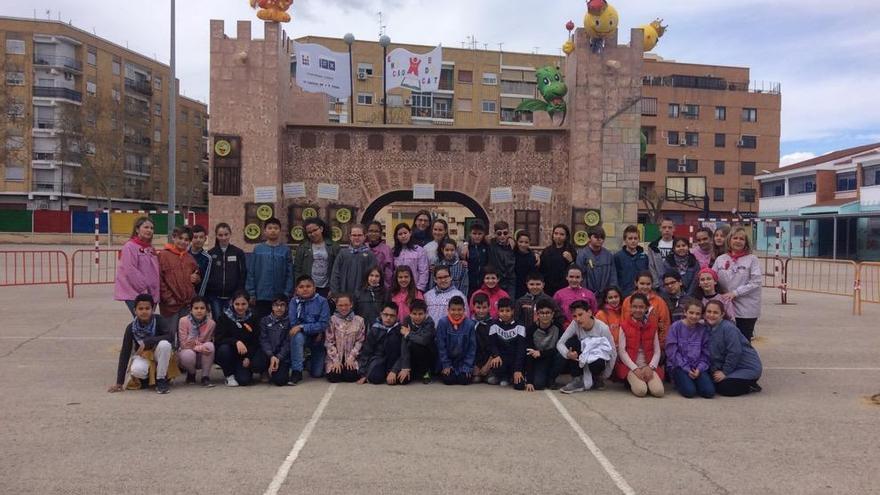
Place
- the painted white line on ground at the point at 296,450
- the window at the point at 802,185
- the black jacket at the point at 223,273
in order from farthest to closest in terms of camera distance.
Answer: the window at the point at 802,185, the black jacket at the point at 223,273, the painted white line on ground at the point at 296,450

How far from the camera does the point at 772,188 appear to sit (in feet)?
146

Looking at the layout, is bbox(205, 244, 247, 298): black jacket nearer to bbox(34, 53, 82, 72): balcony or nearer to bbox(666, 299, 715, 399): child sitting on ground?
bbox(666, 299, 715, 399): child sitting on ground

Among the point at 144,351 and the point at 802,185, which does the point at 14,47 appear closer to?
the point at 144,351

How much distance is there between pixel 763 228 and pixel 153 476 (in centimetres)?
4518

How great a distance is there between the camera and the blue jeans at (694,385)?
642cm

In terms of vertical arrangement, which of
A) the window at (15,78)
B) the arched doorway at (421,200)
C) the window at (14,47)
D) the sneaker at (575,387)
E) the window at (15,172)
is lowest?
the sneaker at (575,387)

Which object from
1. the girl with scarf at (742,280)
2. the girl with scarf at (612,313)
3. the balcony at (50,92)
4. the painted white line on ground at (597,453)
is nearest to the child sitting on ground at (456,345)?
the painted white line on ground at (597,453)

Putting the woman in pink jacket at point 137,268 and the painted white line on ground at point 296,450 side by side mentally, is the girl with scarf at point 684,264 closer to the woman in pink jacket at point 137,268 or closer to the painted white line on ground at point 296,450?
the painted white line on ground at point 296,450

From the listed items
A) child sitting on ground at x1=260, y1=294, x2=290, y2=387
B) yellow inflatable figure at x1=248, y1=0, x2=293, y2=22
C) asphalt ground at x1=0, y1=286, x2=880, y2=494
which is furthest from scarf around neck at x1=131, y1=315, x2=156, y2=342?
yellow inflatable figure at x1=248, y1=0, x2=293, y2=22

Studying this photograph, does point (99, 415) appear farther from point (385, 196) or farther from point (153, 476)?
point (385, 196)

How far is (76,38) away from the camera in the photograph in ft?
161

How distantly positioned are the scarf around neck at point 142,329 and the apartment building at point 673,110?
43.5 m

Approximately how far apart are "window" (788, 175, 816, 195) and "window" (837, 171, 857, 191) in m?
1.29

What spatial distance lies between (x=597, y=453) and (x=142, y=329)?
180 inches
